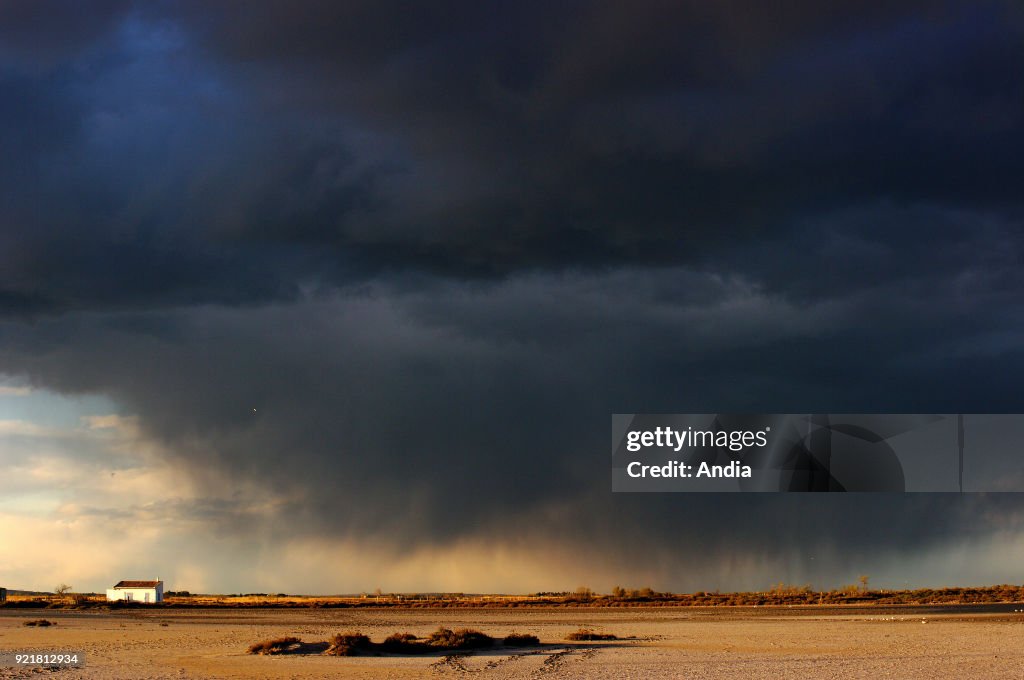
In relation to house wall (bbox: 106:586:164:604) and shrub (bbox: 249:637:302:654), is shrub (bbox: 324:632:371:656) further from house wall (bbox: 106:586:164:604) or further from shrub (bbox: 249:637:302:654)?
house wall (bbox: 106:586:164:604)

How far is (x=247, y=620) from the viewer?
2886 inches

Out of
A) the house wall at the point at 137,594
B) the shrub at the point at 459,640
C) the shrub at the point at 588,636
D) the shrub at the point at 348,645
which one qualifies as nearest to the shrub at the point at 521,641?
the shrub at the point at 459,640

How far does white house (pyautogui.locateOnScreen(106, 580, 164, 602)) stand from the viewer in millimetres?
117062

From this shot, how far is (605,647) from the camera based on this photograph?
44.1 m

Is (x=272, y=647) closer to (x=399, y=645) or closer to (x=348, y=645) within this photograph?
(x=348, y=645)

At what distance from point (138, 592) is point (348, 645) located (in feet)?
280

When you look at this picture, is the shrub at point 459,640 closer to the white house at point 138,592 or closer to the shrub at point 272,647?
the shrub at point 272,647

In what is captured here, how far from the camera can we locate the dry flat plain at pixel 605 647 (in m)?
34.4

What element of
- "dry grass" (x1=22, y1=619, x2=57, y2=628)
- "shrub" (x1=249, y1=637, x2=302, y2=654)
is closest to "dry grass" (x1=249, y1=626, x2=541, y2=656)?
"shrub" (x1=249, y1=637, x2=302, y2=654)

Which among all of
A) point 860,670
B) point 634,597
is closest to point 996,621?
point 860,670

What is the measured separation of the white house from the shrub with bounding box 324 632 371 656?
3229 inches

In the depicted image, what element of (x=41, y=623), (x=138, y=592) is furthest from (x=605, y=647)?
(x=138, y=592)

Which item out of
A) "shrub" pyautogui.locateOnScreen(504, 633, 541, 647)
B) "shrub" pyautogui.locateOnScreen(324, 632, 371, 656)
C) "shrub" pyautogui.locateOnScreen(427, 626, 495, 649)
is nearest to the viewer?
"shrub" pyautogui.locateOnScreen(324, 632, 371, 656)

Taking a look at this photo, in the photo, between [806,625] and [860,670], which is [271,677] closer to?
[860,670]
